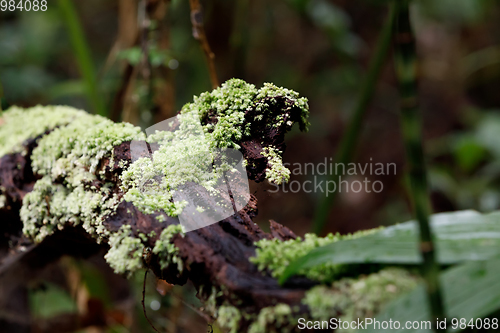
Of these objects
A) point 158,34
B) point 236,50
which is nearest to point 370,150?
point 236,50

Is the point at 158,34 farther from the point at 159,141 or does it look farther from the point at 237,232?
the point at 237,232

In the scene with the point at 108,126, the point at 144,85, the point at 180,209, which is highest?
the point at 144,85

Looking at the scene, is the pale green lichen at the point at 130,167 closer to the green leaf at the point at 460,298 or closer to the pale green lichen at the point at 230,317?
the pale green lichen at the point at 230,317

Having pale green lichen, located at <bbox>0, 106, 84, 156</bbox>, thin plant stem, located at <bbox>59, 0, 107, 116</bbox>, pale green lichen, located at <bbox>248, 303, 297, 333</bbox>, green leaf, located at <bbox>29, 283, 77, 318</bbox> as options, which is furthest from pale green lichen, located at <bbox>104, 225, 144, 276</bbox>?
green leaf, located at <bbox>29, 283, 77, 318</bbox>

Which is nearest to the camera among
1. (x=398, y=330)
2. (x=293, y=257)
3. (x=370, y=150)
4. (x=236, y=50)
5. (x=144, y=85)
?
(x=398, y=330)

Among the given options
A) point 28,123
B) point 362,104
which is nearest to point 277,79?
point 362,104

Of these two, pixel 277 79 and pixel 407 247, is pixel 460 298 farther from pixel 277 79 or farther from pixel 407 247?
pixel 277 79

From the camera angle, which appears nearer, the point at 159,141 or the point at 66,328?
the point at 159,141
